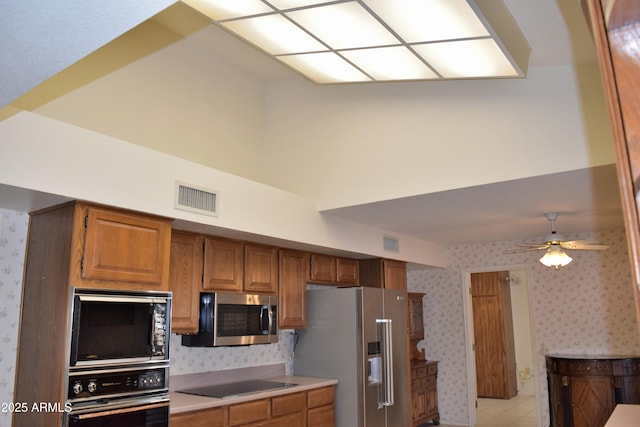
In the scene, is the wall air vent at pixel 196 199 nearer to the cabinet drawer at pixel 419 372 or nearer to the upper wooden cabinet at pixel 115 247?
the upper wooden cabinet at pixel 115 247

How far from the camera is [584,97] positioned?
356 cm

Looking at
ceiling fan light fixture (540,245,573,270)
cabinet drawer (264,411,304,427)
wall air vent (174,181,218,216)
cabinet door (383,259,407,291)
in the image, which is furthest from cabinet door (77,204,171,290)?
ceiling fan light fixture (540,245,573,270)

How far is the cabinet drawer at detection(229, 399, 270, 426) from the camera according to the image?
12.8ft

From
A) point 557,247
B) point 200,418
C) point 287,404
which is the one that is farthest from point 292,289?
point 557,247

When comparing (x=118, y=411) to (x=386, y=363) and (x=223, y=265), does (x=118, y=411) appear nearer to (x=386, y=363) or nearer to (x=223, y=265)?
(x=223, y=265)

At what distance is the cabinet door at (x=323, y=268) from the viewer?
5.29 meters

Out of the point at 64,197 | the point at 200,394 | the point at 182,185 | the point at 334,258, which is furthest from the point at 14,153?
the point at 334,258

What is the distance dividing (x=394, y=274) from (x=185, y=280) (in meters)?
2.78

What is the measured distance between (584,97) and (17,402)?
416 cm

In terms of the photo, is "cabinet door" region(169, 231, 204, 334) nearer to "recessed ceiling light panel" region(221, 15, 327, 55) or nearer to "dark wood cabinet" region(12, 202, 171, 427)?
"dark wood cabinet" region(12, 202, 171, 427)

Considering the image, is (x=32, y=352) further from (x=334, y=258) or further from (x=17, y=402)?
(x=334, y=258)

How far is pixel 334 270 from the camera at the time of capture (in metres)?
5.57

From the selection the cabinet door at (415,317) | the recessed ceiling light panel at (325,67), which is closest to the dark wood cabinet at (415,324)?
the cabinet door at (415,317)

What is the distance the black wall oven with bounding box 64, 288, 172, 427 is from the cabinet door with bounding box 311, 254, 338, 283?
6.77ft
